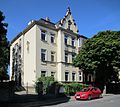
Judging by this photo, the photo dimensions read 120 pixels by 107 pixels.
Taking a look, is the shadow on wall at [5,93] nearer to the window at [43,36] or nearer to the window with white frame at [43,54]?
the window with white frame at [43,54]

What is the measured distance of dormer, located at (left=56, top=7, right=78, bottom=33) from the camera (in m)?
42.4

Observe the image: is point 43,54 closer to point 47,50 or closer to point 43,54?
point 43,54

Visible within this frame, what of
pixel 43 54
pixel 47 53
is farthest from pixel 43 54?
pixel 47 53

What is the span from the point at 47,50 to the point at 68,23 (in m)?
7.16

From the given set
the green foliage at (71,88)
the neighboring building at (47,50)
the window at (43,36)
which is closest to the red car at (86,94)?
the green foliage at (71,88)

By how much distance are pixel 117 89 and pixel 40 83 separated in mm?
20217

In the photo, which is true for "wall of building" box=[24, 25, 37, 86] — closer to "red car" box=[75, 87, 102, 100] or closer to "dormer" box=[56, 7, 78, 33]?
"dormer" box=[56, 7, 78, 33]

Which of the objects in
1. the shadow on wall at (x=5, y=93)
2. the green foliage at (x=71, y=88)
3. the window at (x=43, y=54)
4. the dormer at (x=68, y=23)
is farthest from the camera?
the dormer at (x=68, y=23)

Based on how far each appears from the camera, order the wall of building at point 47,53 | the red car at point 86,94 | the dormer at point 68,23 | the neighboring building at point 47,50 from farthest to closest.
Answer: the dormer at point 68,23 → the neighboring building at point 47,50 → the wall of building at point 47,53 → the red car at point 86,94

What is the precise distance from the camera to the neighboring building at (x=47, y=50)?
126 ft

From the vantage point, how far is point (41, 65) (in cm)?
3844

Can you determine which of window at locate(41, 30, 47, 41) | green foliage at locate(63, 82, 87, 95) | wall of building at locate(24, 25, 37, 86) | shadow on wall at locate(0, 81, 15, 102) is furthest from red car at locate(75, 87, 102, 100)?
window at locate(41, 30, 47, 41)

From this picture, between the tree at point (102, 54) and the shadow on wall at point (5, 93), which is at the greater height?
the tree at point (102, 54)

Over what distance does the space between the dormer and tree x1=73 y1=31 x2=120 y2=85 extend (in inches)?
221
